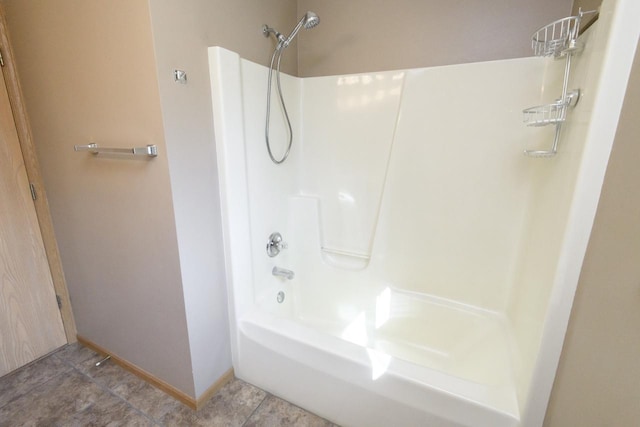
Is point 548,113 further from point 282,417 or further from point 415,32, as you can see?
point 282,417

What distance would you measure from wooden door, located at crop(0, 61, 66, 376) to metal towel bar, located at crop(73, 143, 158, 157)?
54cm

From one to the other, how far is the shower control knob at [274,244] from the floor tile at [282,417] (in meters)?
0.81

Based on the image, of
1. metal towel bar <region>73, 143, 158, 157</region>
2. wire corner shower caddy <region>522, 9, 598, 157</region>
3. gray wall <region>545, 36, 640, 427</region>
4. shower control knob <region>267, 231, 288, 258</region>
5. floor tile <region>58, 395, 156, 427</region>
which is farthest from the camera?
shower control knob <region>267, 231, 288, 258</region>

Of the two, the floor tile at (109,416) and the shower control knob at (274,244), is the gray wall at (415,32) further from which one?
the floor tile at (109,416)

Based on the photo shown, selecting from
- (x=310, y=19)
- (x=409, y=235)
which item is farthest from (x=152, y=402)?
(x=310, y=19)

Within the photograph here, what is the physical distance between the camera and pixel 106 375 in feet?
5.51

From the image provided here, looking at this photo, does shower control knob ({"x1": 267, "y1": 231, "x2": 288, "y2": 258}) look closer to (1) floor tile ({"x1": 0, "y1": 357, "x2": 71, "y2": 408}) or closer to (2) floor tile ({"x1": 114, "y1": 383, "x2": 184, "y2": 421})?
(2) floor tile ({"x1": 114, "y1": 383, "x2": 184, "y2": 421})

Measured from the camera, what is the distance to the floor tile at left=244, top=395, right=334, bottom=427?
140 centimetres

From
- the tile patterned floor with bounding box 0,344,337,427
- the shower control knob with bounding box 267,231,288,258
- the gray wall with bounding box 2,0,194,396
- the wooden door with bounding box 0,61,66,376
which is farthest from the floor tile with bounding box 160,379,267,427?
the wooden door with bounding box 0,61,66,376

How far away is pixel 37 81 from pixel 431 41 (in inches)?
82.4

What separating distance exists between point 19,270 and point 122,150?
3.85ft

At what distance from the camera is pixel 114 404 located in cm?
150

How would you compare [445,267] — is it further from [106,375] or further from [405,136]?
[106,375]

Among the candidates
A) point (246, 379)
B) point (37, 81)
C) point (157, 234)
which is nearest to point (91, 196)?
point (157, 234)
